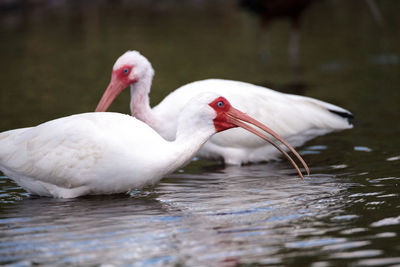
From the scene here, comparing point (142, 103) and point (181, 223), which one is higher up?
point (142, 103)

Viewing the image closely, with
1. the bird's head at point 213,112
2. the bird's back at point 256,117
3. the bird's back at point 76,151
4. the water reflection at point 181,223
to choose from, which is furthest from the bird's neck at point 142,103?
the bird's head at point 213,112

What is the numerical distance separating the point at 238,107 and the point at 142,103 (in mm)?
1190

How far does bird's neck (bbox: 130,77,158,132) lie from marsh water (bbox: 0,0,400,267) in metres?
0.79

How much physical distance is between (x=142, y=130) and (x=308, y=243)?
7.89ft

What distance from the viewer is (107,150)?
296 inches

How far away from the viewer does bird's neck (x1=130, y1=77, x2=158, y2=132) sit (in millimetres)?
9641

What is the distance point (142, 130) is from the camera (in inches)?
304

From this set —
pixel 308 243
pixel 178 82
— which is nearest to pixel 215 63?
pixel 178 82

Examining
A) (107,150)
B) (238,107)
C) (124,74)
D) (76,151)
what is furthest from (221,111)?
(124,74)

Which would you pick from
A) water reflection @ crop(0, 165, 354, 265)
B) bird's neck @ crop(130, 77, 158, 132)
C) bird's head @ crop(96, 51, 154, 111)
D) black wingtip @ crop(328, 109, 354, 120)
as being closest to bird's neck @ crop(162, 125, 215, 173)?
water reflection @ crop(0, 165, 354, 265)

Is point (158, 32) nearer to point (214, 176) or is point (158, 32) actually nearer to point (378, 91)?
point (378, 91)

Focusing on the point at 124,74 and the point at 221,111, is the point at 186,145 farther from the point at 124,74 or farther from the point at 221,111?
the point at 124,74

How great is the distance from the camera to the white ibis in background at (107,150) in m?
7.46

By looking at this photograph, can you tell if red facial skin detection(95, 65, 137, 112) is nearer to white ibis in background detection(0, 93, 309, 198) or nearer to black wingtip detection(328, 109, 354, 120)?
white ibis in background detection(0, 93, 309, 198)
